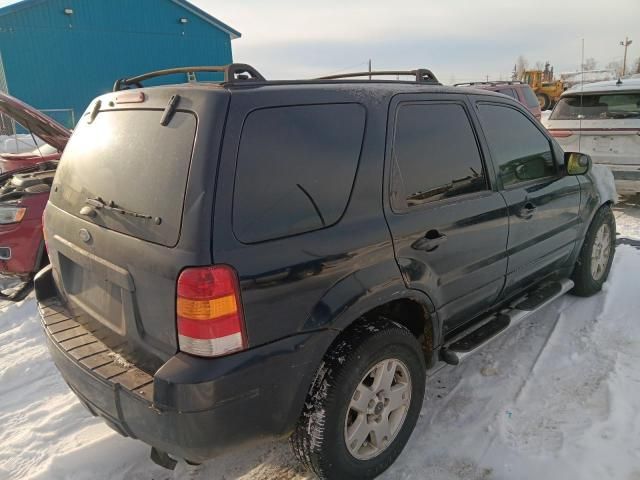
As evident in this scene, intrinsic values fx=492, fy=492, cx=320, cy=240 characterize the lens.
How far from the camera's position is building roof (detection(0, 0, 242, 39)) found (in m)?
18.6

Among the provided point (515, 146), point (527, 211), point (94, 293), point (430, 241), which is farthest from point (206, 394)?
point (515, 146)

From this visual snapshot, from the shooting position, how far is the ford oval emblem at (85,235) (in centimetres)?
229

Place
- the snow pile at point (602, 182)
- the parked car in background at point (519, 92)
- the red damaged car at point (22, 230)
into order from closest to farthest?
the snow pile at point (602, 182)
the red damaged car at point (22, 230)
the parked car in background at point (519, 92)

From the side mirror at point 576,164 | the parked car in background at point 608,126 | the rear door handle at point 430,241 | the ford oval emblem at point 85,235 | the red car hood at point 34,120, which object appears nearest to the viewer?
the ford oval emblem at point 85,235

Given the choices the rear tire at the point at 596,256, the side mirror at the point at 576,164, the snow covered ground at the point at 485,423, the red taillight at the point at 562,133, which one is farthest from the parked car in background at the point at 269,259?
the red taillight at the point at 562,133

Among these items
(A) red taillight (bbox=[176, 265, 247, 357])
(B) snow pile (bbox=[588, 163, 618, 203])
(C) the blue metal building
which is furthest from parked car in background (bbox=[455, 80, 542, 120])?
(C) the blue metal building

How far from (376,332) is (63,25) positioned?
73.4ft

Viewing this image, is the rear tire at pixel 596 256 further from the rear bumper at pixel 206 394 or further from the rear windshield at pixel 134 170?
the rear windshield at pixel 134 170

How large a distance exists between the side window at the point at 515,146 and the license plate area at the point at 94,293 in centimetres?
233

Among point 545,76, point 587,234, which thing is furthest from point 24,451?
point 545,76

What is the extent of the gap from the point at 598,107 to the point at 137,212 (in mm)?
7556

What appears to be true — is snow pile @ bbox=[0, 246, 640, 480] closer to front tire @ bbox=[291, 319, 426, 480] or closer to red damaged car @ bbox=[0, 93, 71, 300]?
front tire @ bbox=[291, 319, 426, 480]

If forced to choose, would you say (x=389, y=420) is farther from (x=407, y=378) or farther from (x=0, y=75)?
(x=0, y=75)

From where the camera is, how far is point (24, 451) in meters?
2.73
